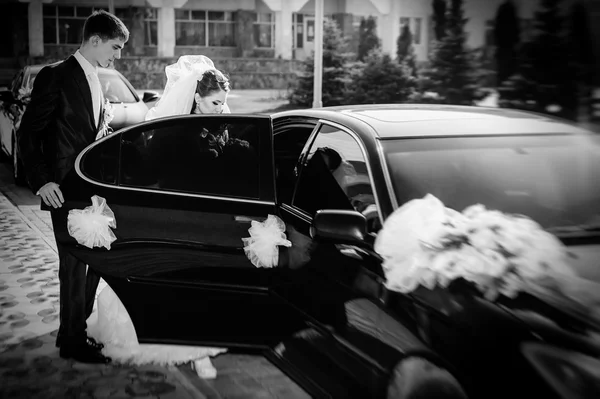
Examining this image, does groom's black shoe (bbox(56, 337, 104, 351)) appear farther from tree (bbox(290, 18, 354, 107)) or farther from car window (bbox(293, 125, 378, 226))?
tree (bbox(290, 18, 354, 107))

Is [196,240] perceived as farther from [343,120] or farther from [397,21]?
[397,21]

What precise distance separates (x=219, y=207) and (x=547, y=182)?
1603 millimetres

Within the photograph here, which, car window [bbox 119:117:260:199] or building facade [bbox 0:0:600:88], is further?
building facade [bbox 0:0:600:88]

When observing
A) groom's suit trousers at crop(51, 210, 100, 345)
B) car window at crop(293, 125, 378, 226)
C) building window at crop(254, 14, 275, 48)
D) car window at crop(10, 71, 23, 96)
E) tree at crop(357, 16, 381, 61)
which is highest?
building window at crop(254, 14, 275, 48)

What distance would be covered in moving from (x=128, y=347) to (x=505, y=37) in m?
16.7

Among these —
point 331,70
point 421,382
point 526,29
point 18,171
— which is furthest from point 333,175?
point 331,70

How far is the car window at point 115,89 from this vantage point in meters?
11.2

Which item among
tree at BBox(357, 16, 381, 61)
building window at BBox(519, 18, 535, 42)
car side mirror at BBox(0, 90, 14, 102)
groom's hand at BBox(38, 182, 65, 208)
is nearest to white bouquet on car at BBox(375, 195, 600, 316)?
groom's hand at BBox(38, 182, 65, 208)

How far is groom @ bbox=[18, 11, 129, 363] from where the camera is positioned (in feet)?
14.2

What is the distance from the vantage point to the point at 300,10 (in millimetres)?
43719

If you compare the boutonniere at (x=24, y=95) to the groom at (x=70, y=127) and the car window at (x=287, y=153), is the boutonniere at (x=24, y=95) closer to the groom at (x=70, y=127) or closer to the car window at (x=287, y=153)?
the groom at (x=70, y=127)

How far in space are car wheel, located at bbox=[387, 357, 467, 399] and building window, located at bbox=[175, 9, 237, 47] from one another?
41.4 meters

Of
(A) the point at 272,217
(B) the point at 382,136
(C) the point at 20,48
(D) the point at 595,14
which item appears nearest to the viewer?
(B) the point at 382,136

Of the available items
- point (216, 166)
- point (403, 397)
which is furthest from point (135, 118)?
point (403, 397)
